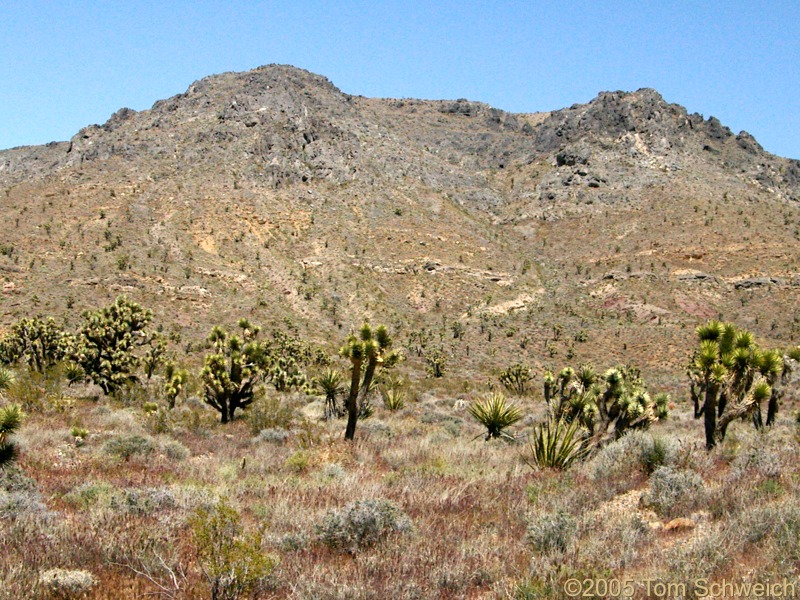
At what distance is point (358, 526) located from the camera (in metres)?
5.93

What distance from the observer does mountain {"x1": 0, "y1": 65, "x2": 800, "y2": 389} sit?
45.8m

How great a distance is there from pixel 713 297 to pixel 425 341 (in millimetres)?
27444

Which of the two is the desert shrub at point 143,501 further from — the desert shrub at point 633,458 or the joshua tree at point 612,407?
the joshua tree at point 612,407

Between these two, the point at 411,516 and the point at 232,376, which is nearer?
the point at 411,516

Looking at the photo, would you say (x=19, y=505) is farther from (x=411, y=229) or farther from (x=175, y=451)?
(x=411, y=229)

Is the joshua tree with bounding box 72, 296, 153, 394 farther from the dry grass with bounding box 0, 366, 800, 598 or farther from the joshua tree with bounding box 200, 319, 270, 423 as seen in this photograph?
the dry grass with bounding box 0, 366, 800, 598

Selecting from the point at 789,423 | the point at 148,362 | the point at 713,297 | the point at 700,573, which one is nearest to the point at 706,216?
the point at 713,297

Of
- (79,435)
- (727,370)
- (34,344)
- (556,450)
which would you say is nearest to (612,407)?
(727,370)

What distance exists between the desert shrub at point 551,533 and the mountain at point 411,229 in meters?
31.4

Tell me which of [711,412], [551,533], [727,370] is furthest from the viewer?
[727,370]

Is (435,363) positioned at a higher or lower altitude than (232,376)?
lower

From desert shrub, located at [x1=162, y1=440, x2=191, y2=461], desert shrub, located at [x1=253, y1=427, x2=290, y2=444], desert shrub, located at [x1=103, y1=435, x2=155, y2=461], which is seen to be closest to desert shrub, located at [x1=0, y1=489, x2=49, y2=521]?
desert shrub, located at [x1=103, y1=435, x2=155, y2=461]

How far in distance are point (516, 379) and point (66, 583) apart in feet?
102

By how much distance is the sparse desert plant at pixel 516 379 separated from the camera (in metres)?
33.3
